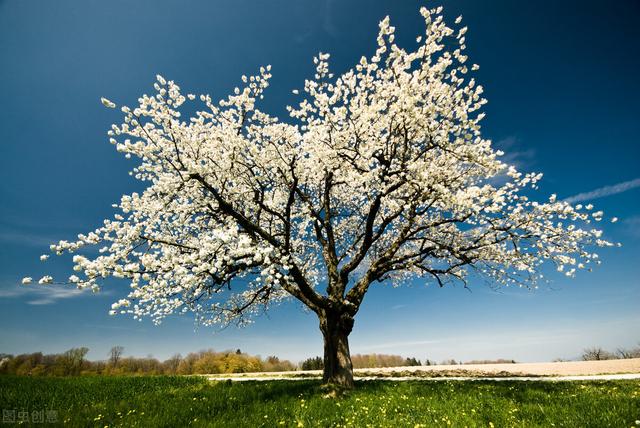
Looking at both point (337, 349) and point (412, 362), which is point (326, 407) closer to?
point (337, 349)

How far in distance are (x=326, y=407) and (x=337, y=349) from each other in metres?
4.46

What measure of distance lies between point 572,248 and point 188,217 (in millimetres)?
15630

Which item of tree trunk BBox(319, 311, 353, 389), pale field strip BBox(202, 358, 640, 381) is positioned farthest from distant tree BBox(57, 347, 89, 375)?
tree trunk BBox(319, 311, 353, 389)

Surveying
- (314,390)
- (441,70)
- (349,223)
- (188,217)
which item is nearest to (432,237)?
(349,223)

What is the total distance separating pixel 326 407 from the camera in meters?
8.47

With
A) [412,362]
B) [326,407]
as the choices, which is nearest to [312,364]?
[412,362]

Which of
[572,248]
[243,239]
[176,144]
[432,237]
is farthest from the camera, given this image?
[432,237]

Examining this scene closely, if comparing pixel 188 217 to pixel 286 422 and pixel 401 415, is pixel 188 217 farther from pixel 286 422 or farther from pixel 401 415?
pixel 401 415

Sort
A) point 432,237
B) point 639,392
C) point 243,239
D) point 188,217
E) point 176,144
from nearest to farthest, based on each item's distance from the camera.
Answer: point 243,239 → point 639,392 → point 176,144 → point 188,217 → point 432,237

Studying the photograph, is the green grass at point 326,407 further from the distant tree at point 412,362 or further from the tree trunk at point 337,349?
the distant tree at point 412,362

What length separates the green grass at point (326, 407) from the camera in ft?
22.8

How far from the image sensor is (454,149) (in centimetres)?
1226

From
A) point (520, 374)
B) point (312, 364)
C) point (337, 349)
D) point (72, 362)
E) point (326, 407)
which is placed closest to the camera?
point (326, 407)

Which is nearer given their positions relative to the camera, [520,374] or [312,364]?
[520,374]
